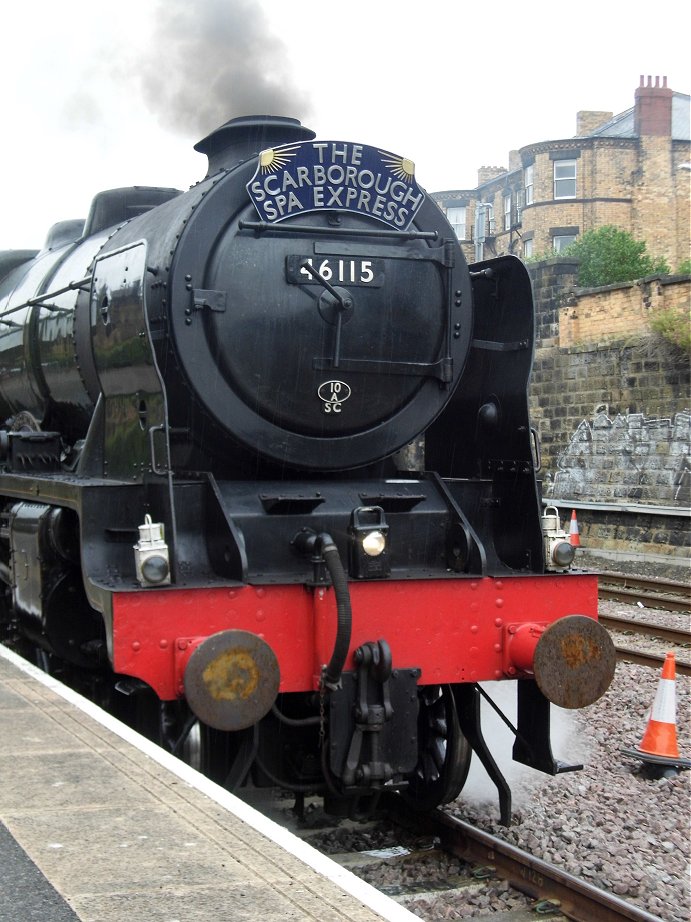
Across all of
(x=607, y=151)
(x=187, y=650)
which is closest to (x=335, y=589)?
(x=187, y=650)

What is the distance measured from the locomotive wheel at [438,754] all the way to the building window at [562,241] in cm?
3171

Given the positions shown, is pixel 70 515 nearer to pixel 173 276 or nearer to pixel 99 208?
pixel 173 276

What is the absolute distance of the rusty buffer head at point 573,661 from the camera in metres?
4.23

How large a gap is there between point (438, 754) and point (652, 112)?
32538 mm

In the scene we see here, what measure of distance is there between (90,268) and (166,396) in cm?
134

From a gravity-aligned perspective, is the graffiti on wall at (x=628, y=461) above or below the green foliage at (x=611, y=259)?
below

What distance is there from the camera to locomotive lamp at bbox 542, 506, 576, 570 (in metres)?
4.65

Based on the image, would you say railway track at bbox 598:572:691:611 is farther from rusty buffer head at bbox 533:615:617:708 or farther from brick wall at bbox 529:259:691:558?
rusty buffer head at bbox 533:615:617:708

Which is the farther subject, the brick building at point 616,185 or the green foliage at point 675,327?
the brick building at point 616,185

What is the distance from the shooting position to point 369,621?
425 cm

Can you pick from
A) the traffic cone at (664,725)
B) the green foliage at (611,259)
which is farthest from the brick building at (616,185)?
the traffic cone at (664,725)

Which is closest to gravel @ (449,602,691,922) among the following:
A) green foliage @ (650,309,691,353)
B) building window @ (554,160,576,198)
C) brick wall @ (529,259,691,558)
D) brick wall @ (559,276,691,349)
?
brick wall @ (529,259,691,558)

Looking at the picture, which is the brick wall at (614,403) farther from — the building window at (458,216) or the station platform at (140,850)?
the building window at (458,216)

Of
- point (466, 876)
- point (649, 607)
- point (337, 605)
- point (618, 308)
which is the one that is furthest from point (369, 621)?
point (618, 308)
